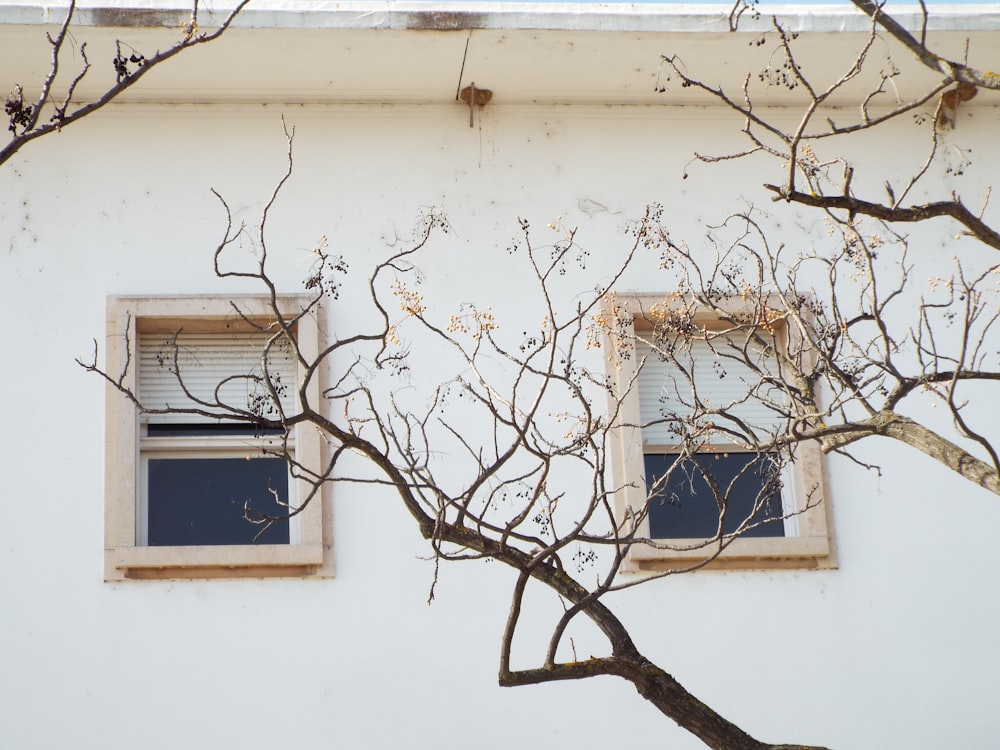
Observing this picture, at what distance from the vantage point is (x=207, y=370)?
779 centimetres

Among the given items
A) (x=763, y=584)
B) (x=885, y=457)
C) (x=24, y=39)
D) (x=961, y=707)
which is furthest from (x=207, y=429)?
(x=961, y=707)

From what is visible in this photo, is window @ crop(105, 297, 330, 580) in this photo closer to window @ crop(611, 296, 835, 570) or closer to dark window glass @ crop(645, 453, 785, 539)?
window @ crop(611, 296, 835, 570)

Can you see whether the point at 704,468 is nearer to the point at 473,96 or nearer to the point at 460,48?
the point at 473,96

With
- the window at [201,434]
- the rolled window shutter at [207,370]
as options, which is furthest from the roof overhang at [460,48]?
the rolled window shutter at [207,370]

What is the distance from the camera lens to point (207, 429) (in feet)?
25.6

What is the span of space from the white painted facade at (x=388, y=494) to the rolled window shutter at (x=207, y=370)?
27 cm

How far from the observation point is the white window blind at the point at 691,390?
25.7 feet

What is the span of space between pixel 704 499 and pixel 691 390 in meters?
0.56

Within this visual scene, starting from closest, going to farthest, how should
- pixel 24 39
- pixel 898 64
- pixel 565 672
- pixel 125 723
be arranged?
pixel 565 672 → pixel 125 723 → pixel 24 39 → pixel 898 64

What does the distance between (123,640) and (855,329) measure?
12.9ft

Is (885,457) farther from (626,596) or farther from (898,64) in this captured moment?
(898,64)

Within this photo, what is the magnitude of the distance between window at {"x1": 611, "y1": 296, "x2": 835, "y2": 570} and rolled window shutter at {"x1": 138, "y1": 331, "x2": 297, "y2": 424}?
1699 mm

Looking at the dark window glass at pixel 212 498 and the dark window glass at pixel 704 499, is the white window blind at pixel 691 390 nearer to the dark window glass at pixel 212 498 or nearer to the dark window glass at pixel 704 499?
the dark window glass at pixel 704 499

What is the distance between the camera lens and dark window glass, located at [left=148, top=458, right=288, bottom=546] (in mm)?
7562
